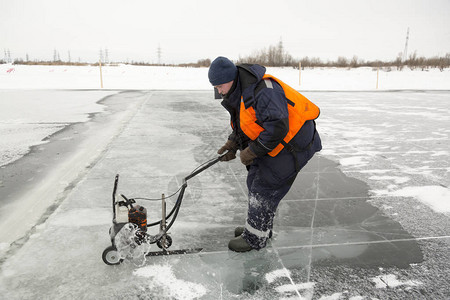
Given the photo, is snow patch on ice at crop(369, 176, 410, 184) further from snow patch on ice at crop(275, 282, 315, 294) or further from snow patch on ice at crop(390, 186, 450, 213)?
snow patch on ice at crop(275, 282, 315, 294)

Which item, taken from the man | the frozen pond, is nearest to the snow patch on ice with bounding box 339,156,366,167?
the frozen pond

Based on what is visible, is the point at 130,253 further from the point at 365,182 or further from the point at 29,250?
the point at 365,182

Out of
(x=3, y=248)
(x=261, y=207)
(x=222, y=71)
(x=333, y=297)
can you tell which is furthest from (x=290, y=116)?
(x=3, y=248)

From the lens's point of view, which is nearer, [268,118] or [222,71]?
[268,118]

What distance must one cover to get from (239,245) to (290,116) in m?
1.18

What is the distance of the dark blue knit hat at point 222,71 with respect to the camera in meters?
2.45

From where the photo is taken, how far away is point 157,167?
5.03 m

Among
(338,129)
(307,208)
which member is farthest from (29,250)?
(338,129)

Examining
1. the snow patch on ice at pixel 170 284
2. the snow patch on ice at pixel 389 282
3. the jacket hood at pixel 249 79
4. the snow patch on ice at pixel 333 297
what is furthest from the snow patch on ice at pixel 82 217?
the snow patch on ice at pixel 389 282

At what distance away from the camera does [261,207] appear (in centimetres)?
275

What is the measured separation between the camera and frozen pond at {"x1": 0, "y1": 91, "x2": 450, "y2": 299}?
245cm

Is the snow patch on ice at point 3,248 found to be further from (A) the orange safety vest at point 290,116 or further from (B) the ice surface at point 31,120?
(B) the ice surface at point 31,120

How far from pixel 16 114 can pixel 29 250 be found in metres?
8.79

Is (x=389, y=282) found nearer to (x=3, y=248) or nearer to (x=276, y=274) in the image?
(x=276, y=274)
